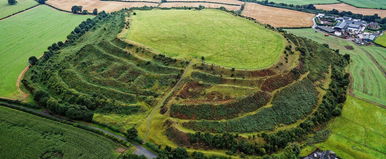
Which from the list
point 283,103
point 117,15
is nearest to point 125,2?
point 117,15

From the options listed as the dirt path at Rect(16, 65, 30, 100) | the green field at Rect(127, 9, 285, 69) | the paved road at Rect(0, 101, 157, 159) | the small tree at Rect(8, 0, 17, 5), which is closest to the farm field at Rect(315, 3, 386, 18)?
the green field at Rect(127, 9, 285, 69)

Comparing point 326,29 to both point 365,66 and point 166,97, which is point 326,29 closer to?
point 365,66

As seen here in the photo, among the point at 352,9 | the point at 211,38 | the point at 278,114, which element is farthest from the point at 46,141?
the point at 352,9

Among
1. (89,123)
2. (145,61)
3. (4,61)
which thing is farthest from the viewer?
(4,61)

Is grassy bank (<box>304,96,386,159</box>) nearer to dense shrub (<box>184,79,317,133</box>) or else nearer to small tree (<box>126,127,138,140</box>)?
dense shrub (<box>184,79,317,133</box>)

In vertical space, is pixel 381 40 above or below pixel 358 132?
above

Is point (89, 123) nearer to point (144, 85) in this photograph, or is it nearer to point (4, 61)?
point (144, 85)
